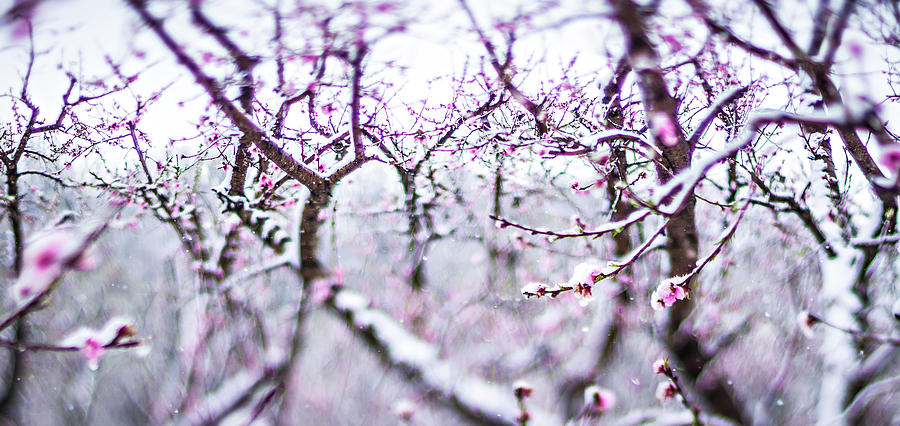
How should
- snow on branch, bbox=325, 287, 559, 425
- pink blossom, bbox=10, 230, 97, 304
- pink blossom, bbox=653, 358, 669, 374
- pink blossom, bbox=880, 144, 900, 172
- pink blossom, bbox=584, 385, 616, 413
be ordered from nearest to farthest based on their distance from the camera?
1. pink blossom, bbox=10, 230, 97, 304
2. pink blossom, bbox=880, 144, 900, 172
3. pink blossom, bbox=653, 358, 669, 374
4. pink blossom, bbox=584, 385, 616, 413
5. snow on branch, bbox=325, 287, 559, 425

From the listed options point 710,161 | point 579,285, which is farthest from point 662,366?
point 710,161

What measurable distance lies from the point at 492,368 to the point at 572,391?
1.36 meters

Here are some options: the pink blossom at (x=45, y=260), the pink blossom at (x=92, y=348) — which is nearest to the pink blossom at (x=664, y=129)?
the pink blossom at (x=45, y=260)

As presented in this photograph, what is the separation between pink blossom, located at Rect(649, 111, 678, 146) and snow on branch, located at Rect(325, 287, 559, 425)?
225 centimetres

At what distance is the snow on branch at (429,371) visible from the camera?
306cm

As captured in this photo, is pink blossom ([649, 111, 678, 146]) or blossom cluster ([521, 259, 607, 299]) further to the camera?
pink blossom ([649, 111, 678, 146])

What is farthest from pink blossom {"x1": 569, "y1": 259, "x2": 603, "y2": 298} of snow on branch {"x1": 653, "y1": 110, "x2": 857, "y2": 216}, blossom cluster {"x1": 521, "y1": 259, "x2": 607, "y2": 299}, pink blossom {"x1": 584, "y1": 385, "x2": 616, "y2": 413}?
pink blossom {"x1": 584, "y1": 385, "x2": 616, "y2": 413}

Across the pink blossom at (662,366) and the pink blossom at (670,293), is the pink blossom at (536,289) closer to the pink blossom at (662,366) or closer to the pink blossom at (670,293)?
the pink blossom at (670,293)

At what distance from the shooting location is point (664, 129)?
264 cm

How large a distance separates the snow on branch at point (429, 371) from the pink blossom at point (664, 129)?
2.25m

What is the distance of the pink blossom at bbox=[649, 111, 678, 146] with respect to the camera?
263 cm

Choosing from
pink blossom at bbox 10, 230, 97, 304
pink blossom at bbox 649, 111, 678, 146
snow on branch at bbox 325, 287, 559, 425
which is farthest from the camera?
snow on branch at bbox 325, 287, 559, 425

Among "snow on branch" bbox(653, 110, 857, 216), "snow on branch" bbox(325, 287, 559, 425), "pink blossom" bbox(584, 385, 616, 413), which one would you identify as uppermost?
"snow on branch" bbox(653, 110, 857, 216)

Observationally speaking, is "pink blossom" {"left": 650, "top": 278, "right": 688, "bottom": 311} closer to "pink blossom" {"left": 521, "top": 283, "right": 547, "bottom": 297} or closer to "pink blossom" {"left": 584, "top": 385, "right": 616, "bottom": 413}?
"pink blossom" {"left": 521, "top": 283, "right": 547, "bottom": 297}
